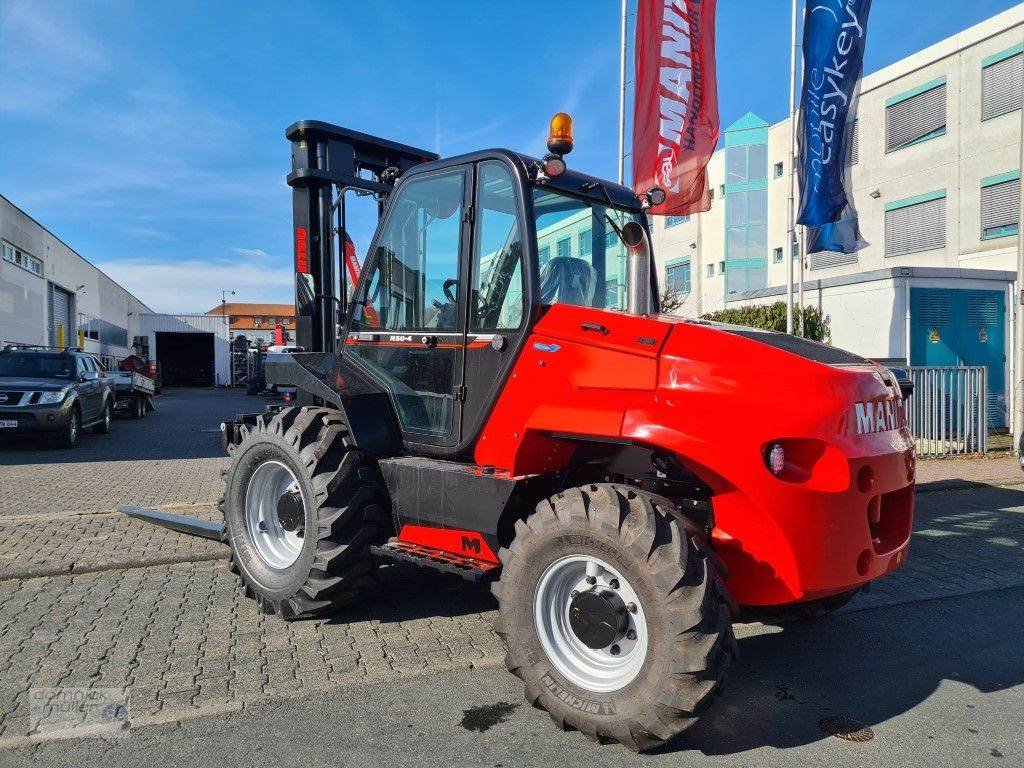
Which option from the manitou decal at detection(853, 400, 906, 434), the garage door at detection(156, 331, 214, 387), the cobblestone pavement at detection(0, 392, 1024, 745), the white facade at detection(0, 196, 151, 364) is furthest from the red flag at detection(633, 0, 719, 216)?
the garage door at detection(156, 331, 214, 387)

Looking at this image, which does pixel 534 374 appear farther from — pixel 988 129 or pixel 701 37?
pixel 988 129

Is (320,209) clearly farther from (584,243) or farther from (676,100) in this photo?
(676,100)

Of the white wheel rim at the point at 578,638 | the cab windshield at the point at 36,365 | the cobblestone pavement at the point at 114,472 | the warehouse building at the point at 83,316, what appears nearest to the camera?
the white wheel rim at the point at 578,638

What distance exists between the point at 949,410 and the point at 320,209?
35.8 feet

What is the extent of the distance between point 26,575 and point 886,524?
5.56m

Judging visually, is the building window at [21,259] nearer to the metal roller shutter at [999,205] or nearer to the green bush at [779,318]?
the green bush at [779,318]

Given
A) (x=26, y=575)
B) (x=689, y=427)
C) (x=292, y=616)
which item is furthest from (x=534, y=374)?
(x=26, y=575)

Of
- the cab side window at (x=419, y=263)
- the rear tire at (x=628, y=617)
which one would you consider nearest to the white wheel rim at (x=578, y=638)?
the rear tire at (x=628, y=617)

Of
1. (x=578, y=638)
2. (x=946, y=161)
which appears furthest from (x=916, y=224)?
(x=578, y=638)

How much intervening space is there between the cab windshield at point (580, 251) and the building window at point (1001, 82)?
22805 millimetres

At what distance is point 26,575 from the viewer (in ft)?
17.8

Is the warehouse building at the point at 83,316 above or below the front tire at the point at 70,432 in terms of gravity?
above

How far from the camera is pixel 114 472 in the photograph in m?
10.9

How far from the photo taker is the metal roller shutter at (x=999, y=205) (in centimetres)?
2192
